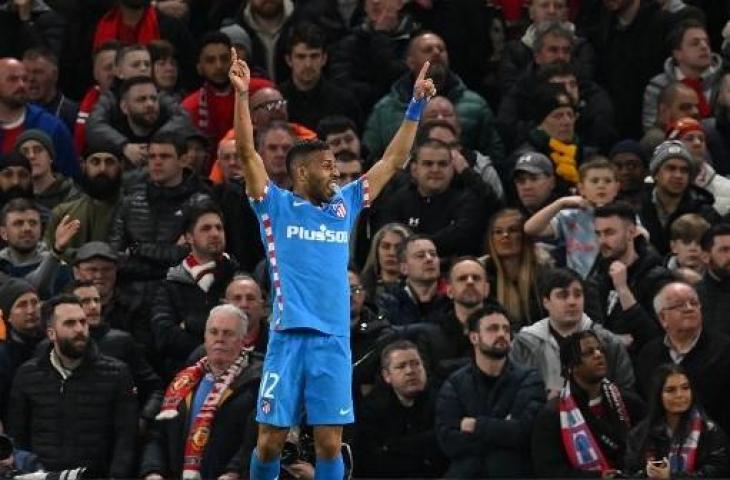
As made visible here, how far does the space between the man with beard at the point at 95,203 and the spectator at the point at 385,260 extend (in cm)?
200

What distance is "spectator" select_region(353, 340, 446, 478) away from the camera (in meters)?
14.8

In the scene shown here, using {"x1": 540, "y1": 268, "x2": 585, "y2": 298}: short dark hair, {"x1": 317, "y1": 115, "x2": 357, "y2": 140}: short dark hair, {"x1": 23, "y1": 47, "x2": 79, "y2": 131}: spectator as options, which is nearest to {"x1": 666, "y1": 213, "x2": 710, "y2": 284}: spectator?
{"x1": 540, "y1": 268, "x2": 585, "y2": 298}: short dark hair

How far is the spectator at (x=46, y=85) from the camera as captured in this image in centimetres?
1834

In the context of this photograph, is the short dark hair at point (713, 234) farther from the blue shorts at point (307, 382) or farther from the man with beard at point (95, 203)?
the man with beard at point (95, 203)

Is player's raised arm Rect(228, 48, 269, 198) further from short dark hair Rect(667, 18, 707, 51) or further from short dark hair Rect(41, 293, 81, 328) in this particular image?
short dark hair Rect(667, 18, 707, 51)

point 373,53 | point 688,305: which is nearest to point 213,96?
point 373,53

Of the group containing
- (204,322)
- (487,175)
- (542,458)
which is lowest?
(542,458)

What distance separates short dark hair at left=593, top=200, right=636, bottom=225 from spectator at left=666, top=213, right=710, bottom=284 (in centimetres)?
37

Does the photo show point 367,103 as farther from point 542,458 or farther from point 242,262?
point 542,458

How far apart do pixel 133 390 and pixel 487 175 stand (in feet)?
11.0

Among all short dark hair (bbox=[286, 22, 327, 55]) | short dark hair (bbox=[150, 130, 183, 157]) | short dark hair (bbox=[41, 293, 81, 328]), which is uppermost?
short dark hair (bbox=[286, 22, 327, 55])

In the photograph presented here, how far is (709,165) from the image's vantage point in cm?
1683

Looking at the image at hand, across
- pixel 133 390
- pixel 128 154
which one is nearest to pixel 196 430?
pixel 133 390

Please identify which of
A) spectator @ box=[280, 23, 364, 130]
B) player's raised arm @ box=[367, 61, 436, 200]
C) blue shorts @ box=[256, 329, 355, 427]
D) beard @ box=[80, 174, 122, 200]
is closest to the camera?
blue shorts @ box=[256, 329, 355, 427]
